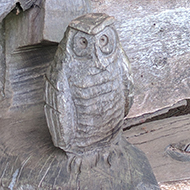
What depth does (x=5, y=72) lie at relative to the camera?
1190 mm

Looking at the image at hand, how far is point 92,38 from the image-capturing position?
81cm

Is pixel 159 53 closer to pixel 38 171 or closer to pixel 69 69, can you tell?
pixel 69 69

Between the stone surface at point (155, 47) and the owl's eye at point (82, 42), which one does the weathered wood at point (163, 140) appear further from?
the owl's eye at point (82, 42)

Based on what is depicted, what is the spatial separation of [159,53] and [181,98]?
30cm

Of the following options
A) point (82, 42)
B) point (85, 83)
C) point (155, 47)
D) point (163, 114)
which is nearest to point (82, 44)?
point (82, 42)

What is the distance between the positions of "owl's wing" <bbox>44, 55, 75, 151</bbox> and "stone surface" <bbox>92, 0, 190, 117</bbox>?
0.66 m

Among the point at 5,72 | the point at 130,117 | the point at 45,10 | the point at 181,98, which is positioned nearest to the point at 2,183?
the point at 5,72

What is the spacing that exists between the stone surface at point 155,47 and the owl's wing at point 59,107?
0.66 m

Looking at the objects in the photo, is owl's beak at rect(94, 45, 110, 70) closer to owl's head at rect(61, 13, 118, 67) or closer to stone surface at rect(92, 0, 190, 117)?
owl's head at rect(61, 13, 118, 67)

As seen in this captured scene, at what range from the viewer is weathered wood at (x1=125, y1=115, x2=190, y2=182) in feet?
4.71

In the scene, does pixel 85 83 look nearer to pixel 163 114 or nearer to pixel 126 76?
pixel 126 76

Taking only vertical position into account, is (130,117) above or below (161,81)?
below

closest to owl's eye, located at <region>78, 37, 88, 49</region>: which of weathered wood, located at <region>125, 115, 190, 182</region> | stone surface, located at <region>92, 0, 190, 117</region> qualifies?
stone surface, located at <region>92, 0, 190, 117</region>

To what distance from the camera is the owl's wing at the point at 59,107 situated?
85 centimetres
